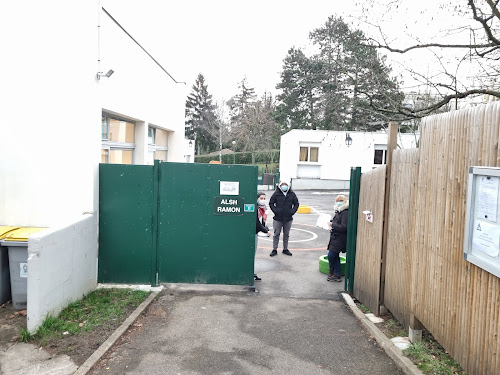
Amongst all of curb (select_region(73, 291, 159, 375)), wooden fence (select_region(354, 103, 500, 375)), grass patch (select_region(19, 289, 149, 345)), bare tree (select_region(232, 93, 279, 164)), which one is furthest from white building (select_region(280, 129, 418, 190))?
curb (select_region(73, 291, 159, 375))

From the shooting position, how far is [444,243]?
4242mm

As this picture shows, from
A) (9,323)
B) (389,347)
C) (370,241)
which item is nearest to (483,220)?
(389,347)

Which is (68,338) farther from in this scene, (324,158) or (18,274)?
(324,158)

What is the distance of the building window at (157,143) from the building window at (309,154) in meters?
20.6

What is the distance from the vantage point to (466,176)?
3.87m

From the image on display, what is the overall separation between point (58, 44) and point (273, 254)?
653 centimetres

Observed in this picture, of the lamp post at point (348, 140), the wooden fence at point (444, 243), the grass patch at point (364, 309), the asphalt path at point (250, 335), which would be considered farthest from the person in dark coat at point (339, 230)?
the lamp post at point (348, 140)

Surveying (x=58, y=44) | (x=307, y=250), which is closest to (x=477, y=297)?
(x=58, y=44)

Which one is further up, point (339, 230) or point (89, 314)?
point (339, 230)

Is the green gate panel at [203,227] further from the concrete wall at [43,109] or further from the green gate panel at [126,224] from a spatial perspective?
the concrete wall at [43,109]

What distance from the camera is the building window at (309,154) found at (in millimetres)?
33406

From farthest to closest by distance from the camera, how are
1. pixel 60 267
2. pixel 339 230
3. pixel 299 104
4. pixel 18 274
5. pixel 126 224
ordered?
1. pixel 299 104
2. pixel 339 230
3. pixel 126 224
4. pixel 18 274
5. pixel 60 267

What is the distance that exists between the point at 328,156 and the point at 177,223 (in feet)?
89.8

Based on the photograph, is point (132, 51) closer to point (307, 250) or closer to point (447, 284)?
point (307, 250)
